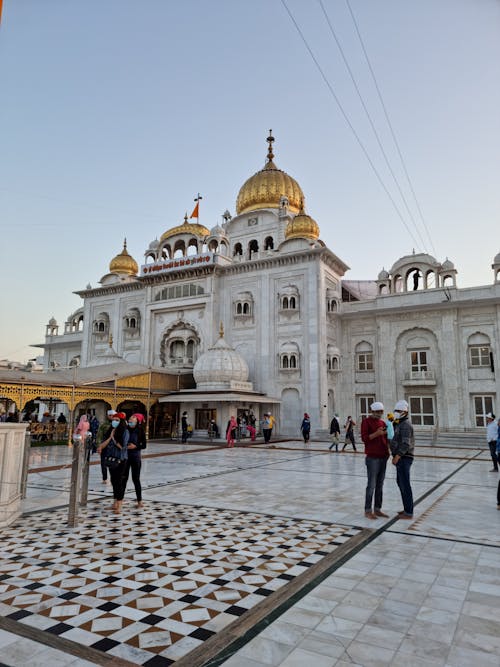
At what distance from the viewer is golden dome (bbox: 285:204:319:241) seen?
82.1ft

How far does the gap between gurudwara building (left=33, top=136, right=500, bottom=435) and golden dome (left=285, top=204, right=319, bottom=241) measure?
6 centimetres

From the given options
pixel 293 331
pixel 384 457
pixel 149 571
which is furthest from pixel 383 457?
pixel 293 331

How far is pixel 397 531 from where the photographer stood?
511cm

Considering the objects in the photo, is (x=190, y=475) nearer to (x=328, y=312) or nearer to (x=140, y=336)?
(x=328, y=312)

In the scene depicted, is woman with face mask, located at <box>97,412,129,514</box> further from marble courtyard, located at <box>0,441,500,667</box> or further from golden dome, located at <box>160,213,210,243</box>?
golden dome, located at <box>160,213,210,243</box>

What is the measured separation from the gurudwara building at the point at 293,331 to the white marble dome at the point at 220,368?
7cm

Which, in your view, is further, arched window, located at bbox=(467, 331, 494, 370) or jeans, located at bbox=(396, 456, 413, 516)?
arched window, located at bbox=(467, 331, 494, 370)

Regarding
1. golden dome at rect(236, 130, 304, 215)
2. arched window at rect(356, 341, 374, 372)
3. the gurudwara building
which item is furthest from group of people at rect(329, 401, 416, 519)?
golden dome at rect(236, 130, 304, 215)

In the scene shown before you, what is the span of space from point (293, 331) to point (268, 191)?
1011 cm

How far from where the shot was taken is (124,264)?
32.1 meters

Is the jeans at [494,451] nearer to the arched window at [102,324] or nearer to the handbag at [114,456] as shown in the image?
the handbag at [114,456]

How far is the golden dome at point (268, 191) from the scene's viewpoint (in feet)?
94.2

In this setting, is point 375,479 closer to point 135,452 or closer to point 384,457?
point 384,457

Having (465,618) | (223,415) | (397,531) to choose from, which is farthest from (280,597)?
(223,415)
